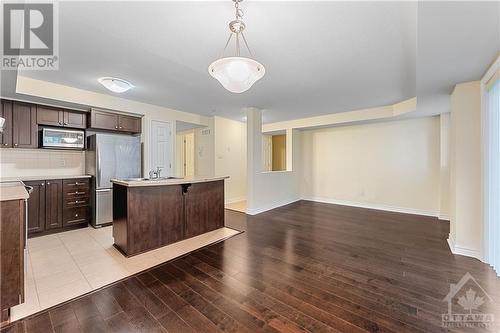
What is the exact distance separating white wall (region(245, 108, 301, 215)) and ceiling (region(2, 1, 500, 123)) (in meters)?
1.31

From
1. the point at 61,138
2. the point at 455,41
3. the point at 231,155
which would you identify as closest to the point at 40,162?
the point at 61,138

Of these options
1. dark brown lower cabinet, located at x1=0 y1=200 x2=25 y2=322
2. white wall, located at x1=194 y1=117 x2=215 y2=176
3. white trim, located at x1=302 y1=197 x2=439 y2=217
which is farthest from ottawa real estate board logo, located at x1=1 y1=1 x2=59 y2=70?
white trim, located at x1=302 y1=197 x2=439 y2=217

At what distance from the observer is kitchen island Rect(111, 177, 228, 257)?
2775mm

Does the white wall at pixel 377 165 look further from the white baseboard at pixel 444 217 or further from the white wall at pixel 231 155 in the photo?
the white wall at pixel 231 155

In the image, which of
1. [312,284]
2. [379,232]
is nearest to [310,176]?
[379,232]

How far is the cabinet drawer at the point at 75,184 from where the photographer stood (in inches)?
147

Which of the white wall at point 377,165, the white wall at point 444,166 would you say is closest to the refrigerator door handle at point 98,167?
the white wall at point 377,165

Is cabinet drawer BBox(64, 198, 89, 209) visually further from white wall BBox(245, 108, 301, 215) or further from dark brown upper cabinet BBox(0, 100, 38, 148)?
white wall BBox(245, 108, 301, 215)

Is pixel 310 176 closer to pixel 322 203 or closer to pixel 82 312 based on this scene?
→ pixel 322 203

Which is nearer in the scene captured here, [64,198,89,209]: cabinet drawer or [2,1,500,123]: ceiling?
[2,1,500,123]: ceiling

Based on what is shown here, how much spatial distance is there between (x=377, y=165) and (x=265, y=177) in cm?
290

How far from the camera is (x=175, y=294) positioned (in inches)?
78.7

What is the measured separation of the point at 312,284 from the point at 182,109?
4.49m

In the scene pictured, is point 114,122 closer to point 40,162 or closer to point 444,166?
point 40,162
